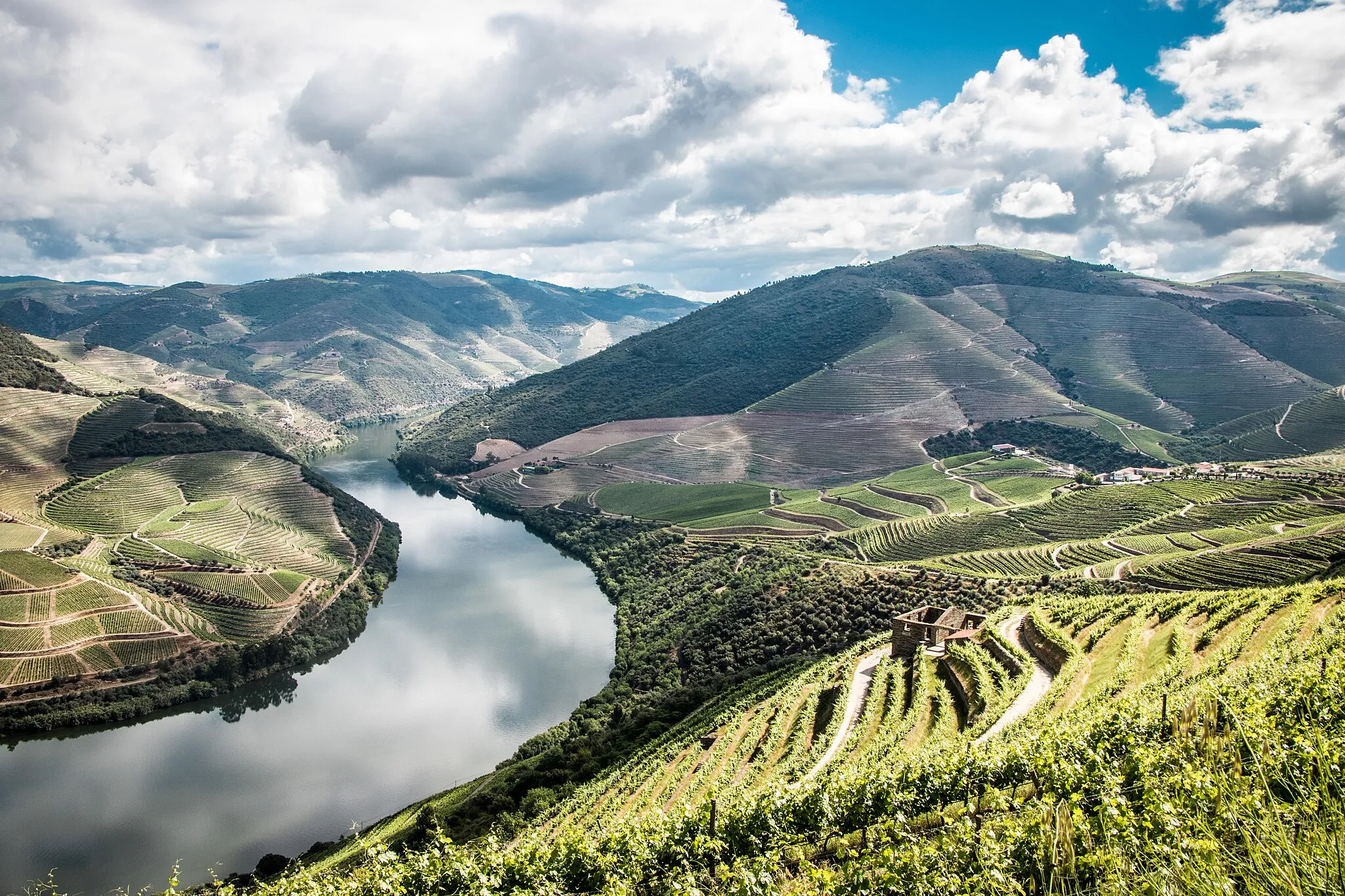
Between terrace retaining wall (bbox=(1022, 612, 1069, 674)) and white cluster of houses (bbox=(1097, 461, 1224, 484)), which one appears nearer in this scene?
terrace retaining wall (bbox=(1022, 612, 1069, 674))

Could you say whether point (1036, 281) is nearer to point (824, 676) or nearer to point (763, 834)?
point (824, 676)

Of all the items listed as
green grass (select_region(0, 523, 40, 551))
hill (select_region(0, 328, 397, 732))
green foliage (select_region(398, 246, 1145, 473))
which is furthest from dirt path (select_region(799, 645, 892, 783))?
green foliage (select_region(398, 246, 1145, 473))

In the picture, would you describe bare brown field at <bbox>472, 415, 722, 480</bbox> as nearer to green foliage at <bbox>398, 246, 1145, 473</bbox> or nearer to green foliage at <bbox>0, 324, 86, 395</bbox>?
green foliage at <bbox>398, 246, 1145, 473</bbox>

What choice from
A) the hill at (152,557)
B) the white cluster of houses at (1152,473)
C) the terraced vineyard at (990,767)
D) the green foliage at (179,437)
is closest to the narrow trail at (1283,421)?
the white cluster of houses at (1152,473)

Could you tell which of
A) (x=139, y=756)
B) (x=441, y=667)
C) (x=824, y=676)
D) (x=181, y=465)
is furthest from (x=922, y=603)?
(x=181, y=465)

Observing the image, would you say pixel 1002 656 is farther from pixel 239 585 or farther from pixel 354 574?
pixel 354 574

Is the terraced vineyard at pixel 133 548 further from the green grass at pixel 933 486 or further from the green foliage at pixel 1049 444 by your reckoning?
the green foliage at pixel 1049 444
